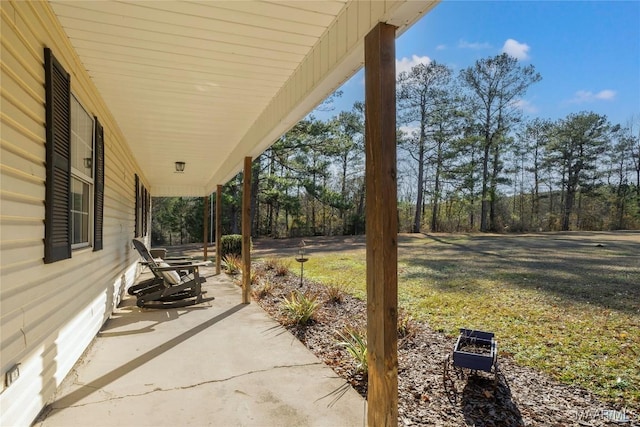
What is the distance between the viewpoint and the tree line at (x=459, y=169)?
21469 millimetres

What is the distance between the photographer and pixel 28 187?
6.52 ft

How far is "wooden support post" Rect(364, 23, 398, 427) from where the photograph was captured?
5.79ft

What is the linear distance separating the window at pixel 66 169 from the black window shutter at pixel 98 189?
1 cm

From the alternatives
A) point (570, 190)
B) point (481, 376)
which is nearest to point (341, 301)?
point (481, 376)

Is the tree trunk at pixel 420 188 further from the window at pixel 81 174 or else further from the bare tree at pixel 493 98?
the window at pixel 81 174

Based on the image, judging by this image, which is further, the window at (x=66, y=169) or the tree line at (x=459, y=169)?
the tree line at (x=459, y=169)

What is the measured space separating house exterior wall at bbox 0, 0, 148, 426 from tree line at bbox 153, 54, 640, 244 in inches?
639

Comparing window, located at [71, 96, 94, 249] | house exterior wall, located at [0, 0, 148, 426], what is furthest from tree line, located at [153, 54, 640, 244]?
house exterior wall, located at [0, 0, 148, 426]

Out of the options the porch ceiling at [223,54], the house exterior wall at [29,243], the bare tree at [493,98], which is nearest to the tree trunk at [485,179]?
the bare tree at [493,98]

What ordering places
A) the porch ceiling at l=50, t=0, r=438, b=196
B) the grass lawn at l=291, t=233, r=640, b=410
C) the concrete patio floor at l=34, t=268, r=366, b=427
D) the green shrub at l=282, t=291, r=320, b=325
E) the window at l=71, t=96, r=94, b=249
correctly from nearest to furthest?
1. the porch ceiling at l=50, t=0, r=438, b=196
2. the concrete patio floor at l=34, t=268, r=366, b=427
3. the window at l=71, t=96, r=94, b=249
4. the grass lawn at l=291, t=233, r=640, b=410
5. the green shrub at l=282, t=291, r=320, b=325

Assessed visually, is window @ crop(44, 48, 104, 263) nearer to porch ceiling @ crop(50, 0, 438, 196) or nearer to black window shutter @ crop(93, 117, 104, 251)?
black window shutter @ crop(93, 117, 104, 251)

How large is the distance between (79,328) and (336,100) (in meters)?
18.0

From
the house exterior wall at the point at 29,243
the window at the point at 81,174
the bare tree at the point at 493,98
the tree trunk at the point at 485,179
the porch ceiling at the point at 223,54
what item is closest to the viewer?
the house exterior wall at the point at 29,243

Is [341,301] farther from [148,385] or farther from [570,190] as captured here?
[570,190]
